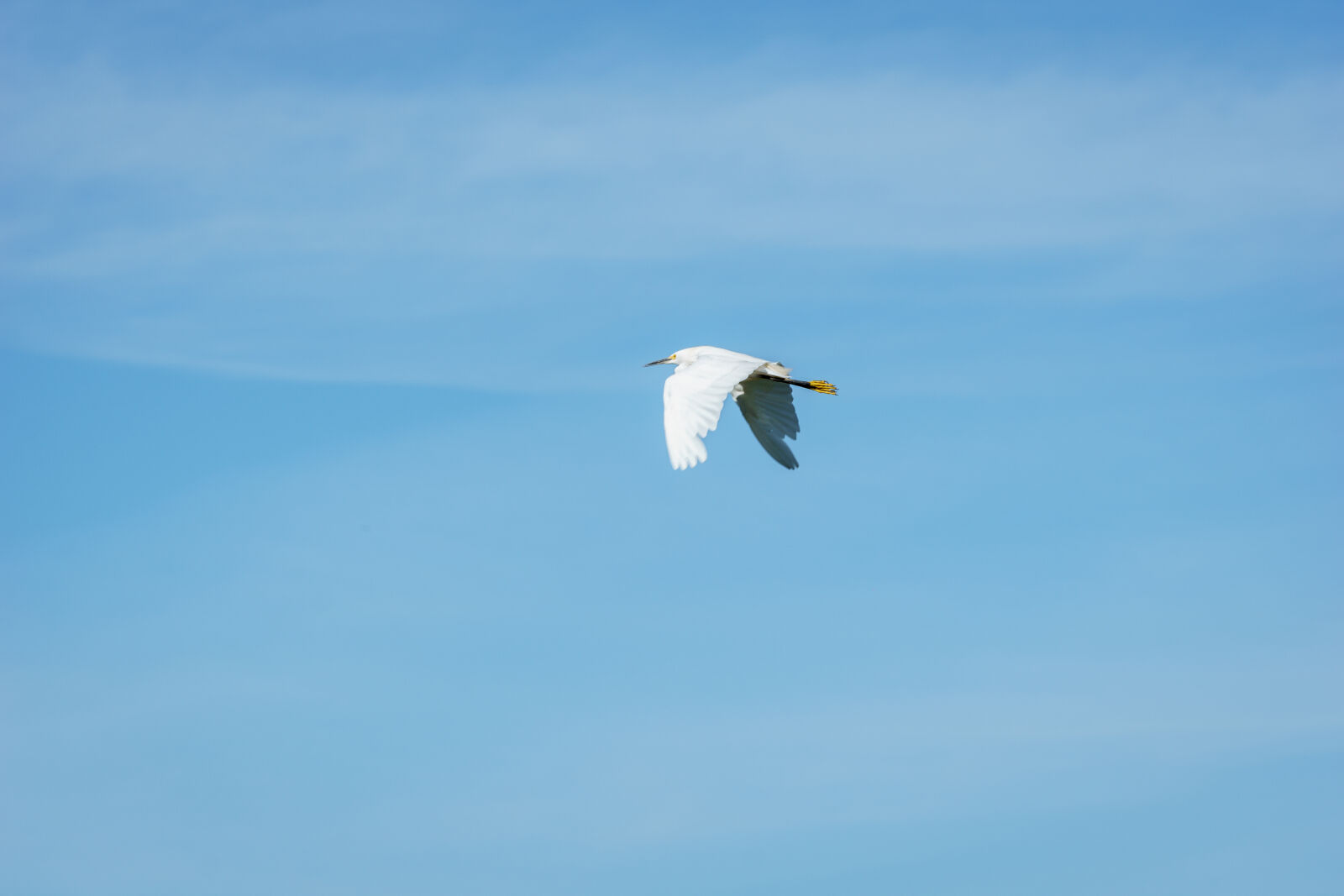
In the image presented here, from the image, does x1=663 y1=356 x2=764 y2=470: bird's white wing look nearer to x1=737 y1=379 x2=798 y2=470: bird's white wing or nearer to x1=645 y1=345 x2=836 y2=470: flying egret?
x1=645 y1=345 x2=836 y2=470: flying egret

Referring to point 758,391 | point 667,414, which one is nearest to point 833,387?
point 758,391

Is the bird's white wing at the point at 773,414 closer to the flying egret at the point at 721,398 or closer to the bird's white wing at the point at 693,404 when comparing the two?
the flying egret at the point at 721,398

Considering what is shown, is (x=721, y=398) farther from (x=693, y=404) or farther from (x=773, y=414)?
(x=773, y=414)

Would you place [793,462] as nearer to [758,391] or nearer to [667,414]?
[758,391]

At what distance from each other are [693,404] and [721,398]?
859 mm

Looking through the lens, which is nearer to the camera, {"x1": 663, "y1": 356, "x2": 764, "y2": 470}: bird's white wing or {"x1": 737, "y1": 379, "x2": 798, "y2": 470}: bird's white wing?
{"x1": 663, "y1": 356, "x2": 764, "y2": 470}: bird's white wing

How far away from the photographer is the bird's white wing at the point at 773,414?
48.4 m

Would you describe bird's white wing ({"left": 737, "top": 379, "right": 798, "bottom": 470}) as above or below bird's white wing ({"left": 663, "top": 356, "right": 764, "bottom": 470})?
above

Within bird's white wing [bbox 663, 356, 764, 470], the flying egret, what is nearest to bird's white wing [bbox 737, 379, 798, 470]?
the flying egret

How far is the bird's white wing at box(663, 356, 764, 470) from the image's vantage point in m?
38.7

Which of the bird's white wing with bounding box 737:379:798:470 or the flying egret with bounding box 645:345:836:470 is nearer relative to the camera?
the flying egret with bounding box 645:345:836:470

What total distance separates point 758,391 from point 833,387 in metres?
3.75

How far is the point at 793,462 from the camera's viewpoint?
4838cm

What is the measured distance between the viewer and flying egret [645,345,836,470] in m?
39.2
